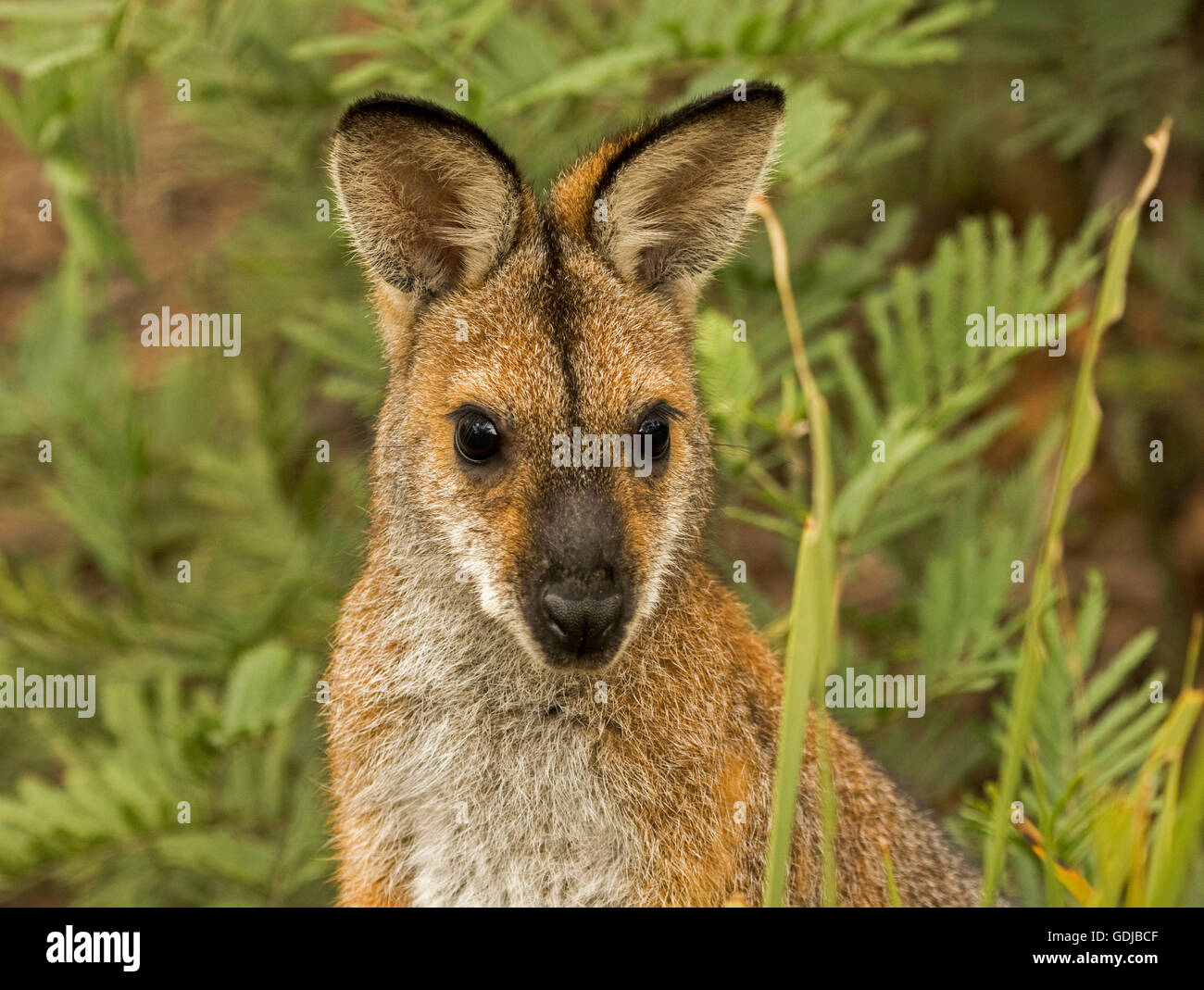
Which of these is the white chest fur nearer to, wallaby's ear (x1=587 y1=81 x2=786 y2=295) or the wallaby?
the wallaby

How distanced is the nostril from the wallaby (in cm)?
2

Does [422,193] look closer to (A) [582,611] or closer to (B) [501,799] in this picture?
(A) [582,611]

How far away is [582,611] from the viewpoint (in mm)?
3217

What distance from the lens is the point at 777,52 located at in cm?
460

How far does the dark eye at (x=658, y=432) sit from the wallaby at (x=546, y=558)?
1 centimetres

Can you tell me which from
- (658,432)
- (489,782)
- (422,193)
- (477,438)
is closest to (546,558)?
(477,438)

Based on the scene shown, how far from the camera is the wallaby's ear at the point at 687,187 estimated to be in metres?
3.44

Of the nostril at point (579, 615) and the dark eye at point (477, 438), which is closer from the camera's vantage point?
the nostril at point (579, 615)

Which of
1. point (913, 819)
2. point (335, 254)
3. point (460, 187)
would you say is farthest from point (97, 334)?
point (913, 819)

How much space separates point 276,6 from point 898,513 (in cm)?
335

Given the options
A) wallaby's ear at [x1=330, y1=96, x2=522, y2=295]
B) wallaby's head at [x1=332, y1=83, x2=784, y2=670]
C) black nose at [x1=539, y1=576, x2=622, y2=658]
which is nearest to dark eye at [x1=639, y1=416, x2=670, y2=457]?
wallaby's head at [x1=332, y1=83, x2=784, y2=670]

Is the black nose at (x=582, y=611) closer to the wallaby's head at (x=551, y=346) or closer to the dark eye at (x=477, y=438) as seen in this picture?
the wallaby's head at (x=551, y=346)

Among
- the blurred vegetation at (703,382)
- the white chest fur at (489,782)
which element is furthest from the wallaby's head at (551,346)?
the blurred vegetation at (703,382)

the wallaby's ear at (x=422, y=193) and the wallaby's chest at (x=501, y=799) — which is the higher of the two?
the wallaby's ear at (x=422, y=193)
